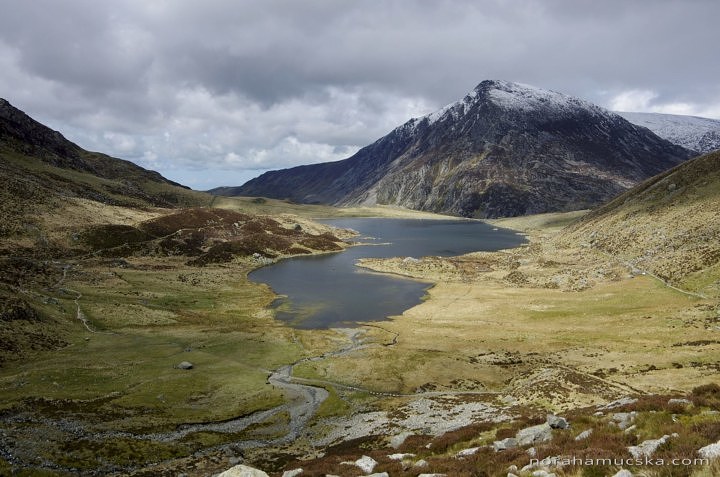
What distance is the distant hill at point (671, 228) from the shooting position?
89.4m

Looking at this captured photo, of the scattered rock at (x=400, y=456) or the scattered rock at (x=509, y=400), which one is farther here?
the scattered rock at (x=509, y=400)

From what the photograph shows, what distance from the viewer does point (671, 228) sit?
113 metres

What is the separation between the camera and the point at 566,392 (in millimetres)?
46219

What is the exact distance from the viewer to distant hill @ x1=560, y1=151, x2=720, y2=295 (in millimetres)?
89438

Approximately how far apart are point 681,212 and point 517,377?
95.5 meters

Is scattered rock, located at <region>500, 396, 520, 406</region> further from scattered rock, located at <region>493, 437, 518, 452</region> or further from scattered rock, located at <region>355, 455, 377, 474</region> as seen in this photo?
scattered rock, located at <region>355, 455, 377, 474</region>

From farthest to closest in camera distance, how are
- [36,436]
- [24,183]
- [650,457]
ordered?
[24,183], [36,436], [650,457]

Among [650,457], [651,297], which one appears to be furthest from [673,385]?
[651,297]

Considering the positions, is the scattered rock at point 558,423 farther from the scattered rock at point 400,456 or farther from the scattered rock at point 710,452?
the scattered rock at point 710,452

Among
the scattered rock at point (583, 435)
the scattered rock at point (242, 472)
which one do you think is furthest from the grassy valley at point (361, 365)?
the scattered rock at point (242, 472)

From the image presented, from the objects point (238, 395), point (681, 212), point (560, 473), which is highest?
point (681, 212)

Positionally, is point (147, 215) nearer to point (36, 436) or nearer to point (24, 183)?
point (24, 183)

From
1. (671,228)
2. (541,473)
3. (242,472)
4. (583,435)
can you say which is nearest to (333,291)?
(671,228)

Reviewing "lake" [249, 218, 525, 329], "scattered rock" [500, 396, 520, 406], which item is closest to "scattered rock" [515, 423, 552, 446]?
"scattered rock" [500, 396, 520, 406]
